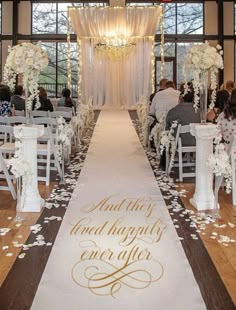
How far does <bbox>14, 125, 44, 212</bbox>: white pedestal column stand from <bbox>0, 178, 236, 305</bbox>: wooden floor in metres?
0.13

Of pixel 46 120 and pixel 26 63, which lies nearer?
pixel 26 63

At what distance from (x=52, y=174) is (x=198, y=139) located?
2.44 m

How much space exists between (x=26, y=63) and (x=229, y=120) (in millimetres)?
2379

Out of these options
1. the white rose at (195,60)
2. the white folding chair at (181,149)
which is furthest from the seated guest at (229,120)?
the white rose at (195,60)

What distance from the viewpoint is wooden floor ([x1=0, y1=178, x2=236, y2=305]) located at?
3.12 metres

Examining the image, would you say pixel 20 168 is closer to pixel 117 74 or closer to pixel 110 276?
pixel 110 276

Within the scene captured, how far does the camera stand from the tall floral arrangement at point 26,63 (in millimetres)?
4496

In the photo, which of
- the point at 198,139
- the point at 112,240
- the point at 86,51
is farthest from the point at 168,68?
the point at 112,240

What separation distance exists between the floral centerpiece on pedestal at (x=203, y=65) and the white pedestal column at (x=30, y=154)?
1650mm

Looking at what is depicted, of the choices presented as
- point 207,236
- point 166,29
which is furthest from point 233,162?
point 166,29

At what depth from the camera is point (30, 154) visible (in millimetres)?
4488

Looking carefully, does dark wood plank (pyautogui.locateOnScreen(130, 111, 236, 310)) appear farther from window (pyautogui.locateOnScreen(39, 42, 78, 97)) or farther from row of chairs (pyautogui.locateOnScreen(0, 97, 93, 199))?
window (pyautogui.locateOnScreen(39, 42, 78, 97))

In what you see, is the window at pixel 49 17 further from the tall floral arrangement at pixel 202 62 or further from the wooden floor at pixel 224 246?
the wooden floor at pixel 224 246

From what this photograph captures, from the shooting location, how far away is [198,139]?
4625 mm
